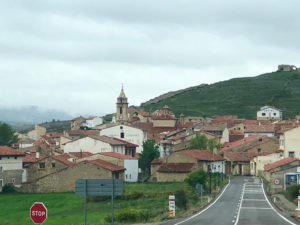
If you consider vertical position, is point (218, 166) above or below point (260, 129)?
below

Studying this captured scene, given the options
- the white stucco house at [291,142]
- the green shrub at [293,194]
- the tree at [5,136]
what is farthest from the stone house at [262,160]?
the tree at [5,136]

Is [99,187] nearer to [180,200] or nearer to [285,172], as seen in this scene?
[180,200]

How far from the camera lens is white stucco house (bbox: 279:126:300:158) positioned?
8369cm

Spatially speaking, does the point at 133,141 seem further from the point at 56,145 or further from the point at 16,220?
the point at 16,220

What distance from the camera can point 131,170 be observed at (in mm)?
92312

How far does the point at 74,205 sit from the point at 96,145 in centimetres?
3938

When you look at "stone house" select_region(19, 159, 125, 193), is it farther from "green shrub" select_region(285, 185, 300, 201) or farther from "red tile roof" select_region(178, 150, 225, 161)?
"green shrub" select_region(285, 185, 300, 201)

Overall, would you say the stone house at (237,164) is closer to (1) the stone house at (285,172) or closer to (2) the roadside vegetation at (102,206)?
(2) the roadside vegetation at (102,206)

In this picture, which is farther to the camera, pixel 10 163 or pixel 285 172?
pixel 10 163

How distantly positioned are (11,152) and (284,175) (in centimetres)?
3415

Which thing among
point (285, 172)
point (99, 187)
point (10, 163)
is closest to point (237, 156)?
point (285, 172)

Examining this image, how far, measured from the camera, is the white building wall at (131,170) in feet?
298

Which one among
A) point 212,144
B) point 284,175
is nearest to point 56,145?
point 212,144

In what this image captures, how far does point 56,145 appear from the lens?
13575 centimetres
